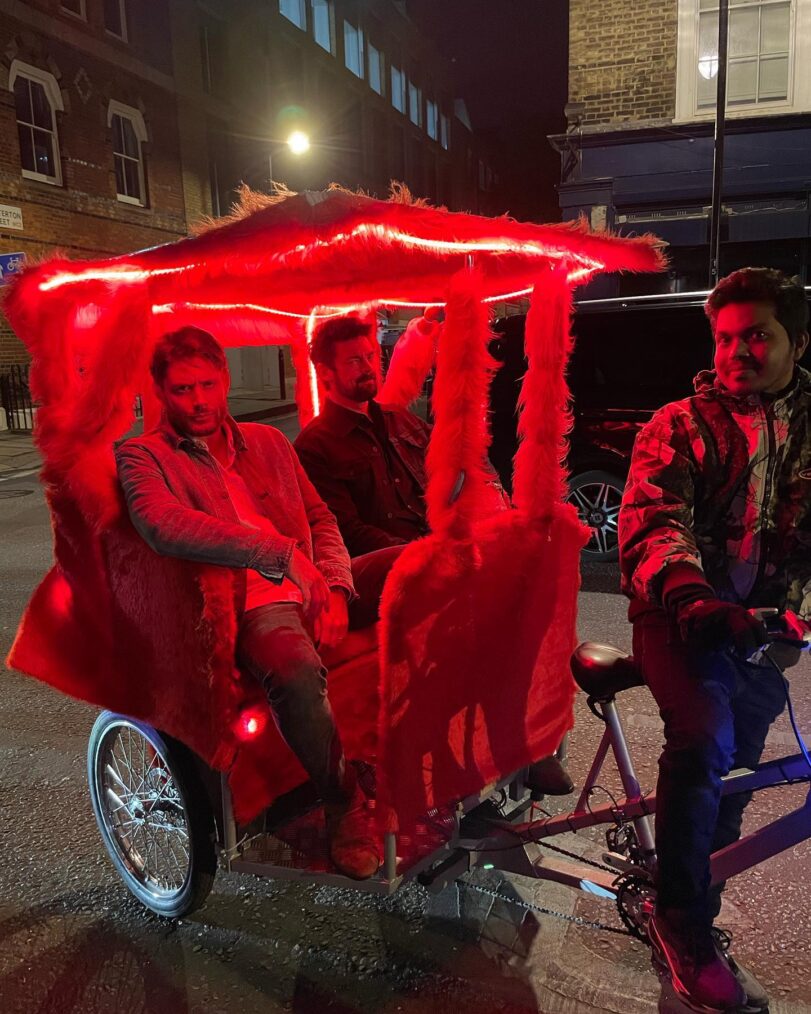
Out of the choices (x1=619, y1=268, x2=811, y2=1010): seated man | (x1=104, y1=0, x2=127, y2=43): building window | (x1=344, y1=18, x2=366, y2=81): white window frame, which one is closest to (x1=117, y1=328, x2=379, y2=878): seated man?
(x1=619, y1=268, x2=811, y2=1010): seated man

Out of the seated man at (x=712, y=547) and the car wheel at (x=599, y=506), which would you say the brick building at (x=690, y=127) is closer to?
the car wheel at (x=599, y=506)

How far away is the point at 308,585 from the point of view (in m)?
2.50

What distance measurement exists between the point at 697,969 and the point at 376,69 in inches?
1596

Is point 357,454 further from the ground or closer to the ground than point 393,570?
further from the ground

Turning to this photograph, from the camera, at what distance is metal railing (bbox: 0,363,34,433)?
1670 centimetres

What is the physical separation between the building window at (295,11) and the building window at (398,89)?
34.8ft

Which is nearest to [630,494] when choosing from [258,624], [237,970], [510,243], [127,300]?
[510,243]

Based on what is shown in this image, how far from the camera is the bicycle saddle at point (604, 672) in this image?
2354 mm

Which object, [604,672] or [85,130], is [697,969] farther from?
[85,130]

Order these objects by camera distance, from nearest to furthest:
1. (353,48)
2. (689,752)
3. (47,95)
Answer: (689,752), (47,95), (353,48)

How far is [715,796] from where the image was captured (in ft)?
6.74

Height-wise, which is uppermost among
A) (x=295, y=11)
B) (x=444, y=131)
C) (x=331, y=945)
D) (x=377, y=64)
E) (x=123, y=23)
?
(x=444, y=131)

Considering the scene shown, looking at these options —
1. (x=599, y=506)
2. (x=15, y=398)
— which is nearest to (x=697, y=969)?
(x=599, y=506)

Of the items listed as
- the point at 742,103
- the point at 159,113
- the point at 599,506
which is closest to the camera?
the point at 599,506
